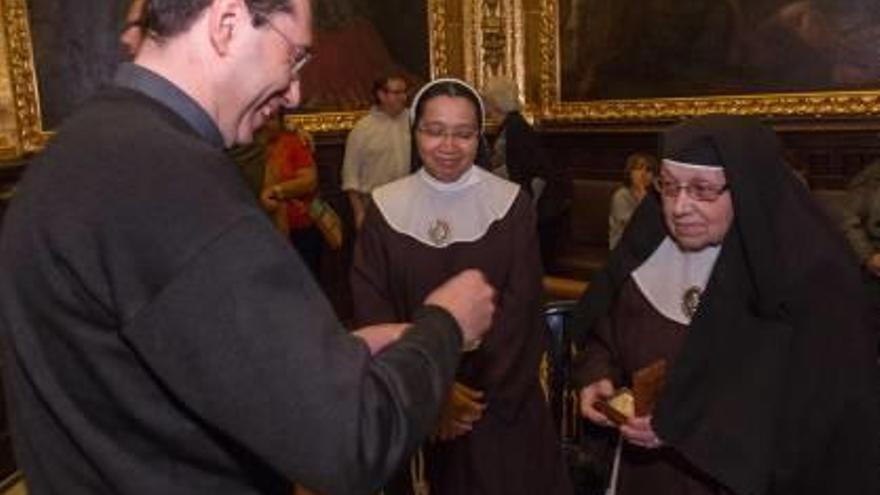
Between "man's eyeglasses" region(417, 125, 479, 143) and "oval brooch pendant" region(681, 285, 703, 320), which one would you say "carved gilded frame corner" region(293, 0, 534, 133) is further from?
"oval brooch pendant" region(681, 285, 703, 320)

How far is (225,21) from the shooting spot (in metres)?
1.25

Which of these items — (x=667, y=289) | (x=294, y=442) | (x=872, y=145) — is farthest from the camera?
(x=872, y=145)

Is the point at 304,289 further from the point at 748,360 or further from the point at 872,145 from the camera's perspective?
the point at 872,145

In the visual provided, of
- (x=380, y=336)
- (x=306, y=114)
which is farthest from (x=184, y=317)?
(x=306, y=114)

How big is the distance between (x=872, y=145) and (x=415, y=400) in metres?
7.05

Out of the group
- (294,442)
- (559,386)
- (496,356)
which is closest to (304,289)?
(294,442)

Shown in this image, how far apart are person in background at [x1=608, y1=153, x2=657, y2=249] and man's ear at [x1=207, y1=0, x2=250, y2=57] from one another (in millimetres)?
5468

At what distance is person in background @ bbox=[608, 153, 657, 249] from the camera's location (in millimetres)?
6751

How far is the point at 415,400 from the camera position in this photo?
1.25m

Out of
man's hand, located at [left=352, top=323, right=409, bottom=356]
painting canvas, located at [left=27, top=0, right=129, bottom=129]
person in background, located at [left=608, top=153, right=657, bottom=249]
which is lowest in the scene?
person in background, located at [left=608, top=153, right=657, bottom=249]

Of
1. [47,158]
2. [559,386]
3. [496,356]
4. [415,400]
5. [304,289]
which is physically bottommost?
[559,386]

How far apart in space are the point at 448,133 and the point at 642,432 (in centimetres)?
133

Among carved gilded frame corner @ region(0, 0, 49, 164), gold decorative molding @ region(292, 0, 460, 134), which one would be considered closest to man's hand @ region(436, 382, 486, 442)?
carved gilded frame corner @ region(0, 0, 49, 164)

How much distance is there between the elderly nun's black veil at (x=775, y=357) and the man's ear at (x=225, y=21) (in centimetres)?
160
